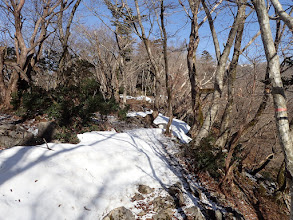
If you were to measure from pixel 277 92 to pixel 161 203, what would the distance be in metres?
2.75

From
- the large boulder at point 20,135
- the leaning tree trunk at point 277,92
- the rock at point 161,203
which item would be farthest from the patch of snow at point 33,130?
the leaning tree trunk at point 277,92

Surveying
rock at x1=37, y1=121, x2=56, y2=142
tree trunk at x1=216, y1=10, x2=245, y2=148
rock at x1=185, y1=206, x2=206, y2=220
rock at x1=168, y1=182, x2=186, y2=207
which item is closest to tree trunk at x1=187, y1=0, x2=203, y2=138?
tree trunk at x1=216, y1=10, x2=245, y2=148

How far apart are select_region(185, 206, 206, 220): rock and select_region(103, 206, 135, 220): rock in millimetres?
1112

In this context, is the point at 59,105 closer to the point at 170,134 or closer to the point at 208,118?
the point at 170,134

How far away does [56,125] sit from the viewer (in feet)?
19.5

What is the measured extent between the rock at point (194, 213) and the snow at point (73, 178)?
0.85 metres

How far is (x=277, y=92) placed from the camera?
7.65 feet

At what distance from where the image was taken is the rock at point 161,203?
3.35m

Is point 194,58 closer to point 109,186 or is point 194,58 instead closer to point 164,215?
point 109,186

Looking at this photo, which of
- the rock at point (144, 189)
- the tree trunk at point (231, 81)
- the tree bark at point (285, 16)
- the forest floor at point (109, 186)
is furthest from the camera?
the tree trunk at point (231, 81)

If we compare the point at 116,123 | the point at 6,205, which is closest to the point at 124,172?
the point at 6,205

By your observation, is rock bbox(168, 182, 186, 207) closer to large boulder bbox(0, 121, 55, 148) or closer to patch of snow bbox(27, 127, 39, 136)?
large boulder bbox(0, 121, 55, 148)

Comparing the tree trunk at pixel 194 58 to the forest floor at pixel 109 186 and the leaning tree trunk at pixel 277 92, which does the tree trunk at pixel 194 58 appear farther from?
the leaning tree trunk at pixel 277 92

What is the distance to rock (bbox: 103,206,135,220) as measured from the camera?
9.48ft
